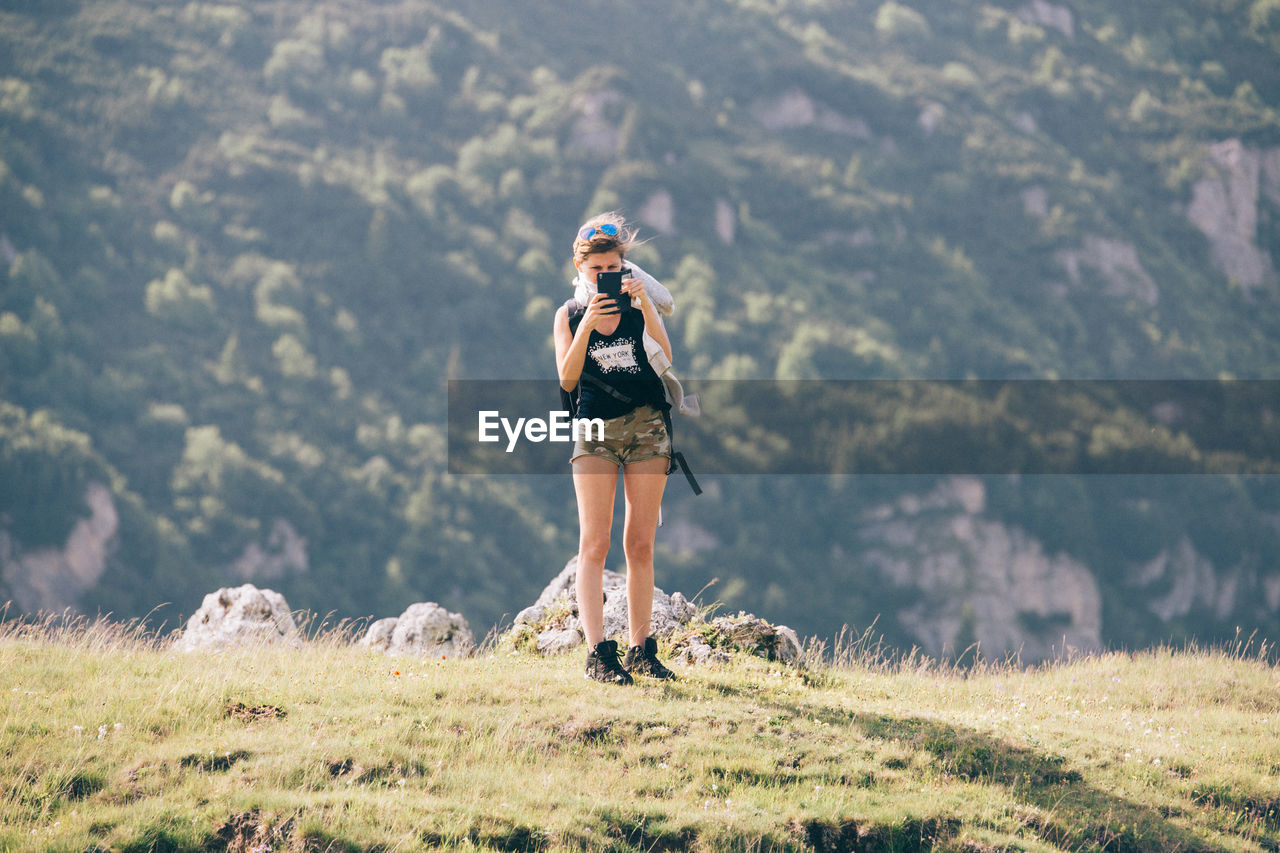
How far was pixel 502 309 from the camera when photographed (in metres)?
162

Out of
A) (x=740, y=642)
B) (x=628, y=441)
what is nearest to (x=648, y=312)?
(x=628, y=441)

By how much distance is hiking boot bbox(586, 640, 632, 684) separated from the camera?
27.6ft

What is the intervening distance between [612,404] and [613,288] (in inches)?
31.3

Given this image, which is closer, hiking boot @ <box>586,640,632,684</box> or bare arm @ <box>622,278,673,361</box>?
bare arm @ <box>622,278,673,361</box>

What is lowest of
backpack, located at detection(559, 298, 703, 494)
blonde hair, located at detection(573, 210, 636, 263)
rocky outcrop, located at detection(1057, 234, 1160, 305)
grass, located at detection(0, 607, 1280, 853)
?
grass, located at detection(0, 607, 1280, 853)

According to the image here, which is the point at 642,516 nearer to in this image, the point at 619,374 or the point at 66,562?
the point at 619,374

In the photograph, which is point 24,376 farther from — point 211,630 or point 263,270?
point 211,630

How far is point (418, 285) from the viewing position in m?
162

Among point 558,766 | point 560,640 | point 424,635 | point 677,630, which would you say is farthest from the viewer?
point 424,635

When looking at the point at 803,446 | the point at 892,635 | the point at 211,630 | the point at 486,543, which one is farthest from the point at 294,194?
the point at 211,630

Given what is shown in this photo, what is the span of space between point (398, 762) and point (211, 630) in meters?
7.02

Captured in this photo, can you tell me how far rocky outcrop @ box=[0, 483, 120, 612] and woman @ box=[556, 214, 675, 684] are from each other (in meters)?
110

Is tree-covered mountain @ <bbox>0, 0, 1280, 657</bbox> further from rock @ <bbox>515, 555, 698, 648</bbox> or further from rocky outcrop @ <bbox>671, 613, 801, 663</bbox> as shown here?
rocky outcrop @ <bbox>671, 613, 801, 663</bbox>

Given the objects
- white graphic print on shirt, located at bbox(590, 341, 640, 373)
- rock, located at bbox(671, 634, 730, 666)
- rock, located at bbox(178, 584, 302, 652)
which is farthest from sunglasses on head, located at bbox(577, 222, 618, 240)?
rock, located at bbox(178, 584, 302, 652)
